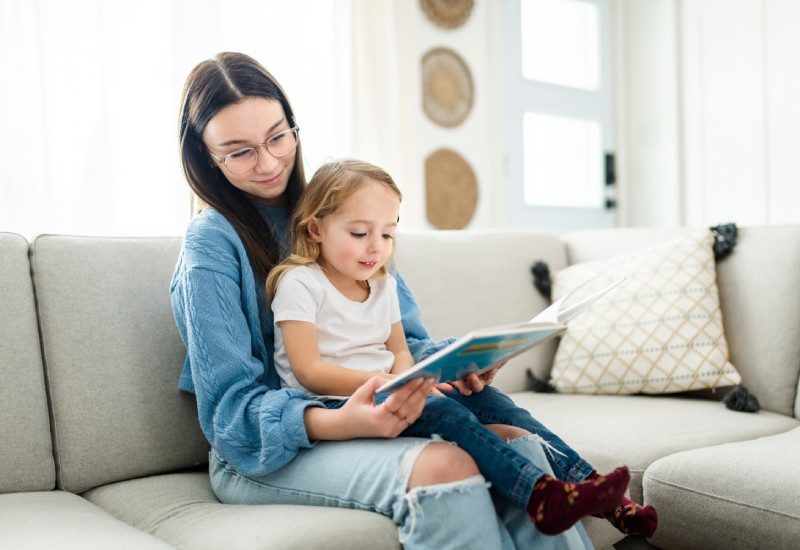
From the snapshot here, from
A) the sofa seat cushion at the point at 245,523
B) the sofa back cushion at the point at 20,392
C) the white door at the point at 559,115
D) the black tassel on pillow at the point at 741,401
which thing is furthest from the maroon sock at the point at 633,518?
the white door at the point at 559,115

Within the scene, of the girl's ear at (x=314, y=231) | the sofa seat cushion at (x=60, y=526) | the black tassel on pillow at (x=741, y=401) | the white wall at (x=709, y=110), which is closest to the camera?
the sofa seat cushion at (x=60, y=526)

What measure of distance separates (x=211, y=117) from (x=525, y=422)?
2.54ft

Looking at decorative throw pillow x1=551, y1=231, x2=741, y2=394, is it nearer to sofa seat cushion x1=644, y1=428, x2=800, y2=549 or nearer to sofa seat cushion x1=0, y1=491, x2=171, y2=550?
sofa seat cushion x1=644, y1=428, x2=800, y2=549

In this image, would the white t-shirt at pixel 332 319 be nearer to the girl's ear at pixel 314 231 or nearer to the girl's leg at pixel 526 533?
the girl's ear at pixel 314 231

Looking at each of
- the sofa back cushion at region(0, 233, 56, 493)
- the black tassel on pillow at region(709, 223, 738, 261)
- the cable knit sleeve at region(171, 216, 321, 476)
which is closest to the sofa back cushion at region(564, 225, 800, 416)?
the black tassel on pillow at region(709, 223, 738, 261)

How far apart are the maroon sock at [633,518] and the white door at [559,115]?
9.80ft

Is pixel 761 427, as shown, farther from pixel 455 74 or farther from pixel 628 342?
pixel 455 74

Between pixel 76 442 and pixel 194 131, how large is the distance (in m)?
0.61

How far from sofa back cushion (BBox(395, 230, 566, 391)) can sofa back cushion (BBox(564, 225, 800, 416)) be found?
485 millimetres

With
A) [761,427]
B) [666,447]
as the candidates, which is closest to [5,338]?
[666,447]

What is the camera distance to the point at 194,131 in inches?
57.6

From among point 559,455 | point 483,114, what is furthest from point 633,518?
point 483,114

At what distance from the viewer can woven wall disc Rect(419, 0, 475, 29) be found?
3787mm

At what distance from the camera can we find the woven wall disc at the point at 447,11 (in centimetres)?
379
